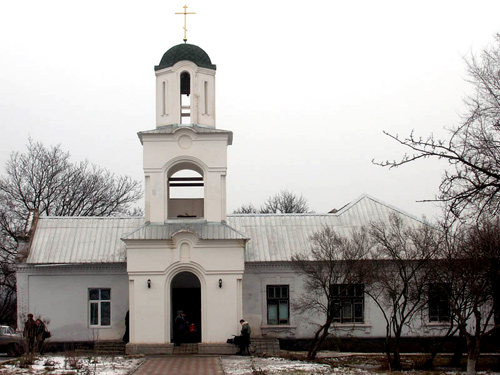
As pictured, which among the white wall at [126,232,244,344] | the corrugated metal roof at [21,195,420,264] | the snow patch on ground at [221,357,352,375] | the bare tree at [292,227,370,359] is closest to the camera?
the snow patch on ground at [221,357,352,375]

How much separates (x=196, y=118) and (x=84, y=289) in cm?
800

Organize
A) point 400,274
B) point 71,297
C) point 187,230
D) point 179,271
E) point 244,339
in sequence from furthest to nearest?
point 71,297, point 179,271, point 187,230, point 244,339, point 400,274

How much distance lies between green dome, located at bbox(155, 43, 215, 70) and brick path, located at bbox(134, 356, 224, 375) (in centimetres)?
1043

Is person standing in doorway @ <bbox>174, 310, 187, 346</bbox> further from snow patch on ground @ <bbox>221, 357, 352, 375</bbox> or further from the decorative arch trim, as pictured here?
snow patch on ground @ <bbox>221, 357, 352, 375</bbox>

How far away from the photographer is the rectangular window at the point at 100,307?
27.9 metres

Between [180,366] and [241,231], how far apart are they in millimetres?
9873

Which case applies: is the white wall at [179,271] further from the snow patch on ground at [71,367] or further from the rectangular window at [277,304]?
the snow patch on ground at [71,367]

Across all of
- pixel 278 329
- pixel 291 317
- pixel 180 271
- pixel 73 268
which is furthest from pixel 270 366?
pixel 73 268

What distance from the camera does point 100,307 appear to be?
2805cm

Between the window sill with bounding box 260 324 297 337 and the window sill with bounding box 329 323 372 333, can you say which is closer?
the window sill with bounding box 260 324 297 337

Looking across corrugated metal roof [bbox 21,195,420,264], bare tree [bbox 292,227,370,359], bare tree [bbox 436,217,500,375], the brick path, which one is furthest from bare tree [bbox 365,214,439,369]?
the brick path

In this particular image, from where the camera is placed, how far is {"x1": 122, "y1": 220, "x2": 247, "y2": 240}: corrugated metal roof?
25.2m

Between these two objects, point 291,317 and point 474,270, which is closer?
point 474,270

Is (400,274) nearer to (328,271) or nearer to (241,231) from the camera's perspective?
(328,271)
